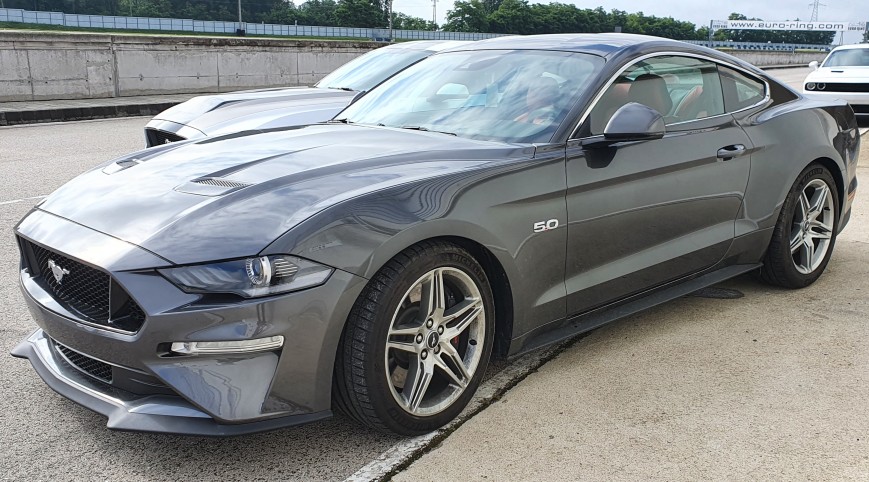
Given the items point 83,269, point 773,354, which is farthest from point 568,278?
point 83,269

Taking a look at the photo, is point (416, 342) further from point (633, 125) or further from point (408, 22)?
point (408, 22)

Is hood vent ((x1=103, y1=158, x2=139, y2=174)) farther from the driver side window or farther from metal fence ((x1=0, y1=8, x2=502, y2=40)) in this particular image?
metal fence ((x1=0, y1=8, x2=502, y2=40))

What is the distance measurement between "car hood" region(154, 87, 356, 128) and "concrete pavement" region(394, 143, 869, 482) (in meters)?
4.68

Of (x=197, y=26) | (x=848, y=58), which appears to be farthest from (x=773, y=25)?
(x=848, y=58)

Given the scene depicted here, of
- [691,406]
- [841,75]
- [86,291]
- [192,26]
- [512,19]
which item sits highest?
[512,19]

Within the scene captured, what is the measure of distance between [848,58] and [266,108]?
43.9 feet

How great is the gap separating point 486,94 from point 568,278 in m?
1.04

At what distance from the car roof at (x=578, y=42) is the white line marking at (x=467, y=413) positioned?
1496mm

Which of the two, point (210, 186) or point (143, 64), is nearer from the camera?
point (210, 186)

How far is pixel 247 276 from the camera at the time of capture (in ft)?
8.65

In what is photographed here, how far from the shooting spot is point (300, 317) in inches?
105

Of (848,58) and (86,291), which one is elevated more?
(848,58)

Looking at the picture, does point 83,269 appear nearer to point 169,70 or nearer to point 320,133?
point 320,133

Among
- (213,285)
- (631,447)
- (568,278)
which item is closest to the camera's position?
(213,285)
